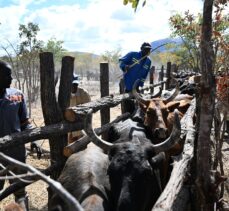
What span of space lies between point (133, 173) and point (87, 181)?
0.58 meters

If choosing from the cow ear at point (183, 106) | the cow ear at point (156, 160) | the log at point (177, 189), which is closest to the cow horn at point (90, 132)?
the cow ear at point (156, 160)

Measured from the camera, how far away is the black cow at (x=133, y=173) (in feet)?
12.3

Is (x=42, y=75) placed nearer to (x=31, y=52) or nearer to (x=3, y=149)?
(x=3, y=149)

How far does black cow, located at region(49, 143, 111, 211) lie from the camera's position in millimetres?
3900

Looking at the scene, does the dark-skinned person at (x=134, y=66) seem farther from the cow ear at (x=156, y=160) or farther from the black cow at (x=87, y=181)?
the cow ear at (x=156, y=160)

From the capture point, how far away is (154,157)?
4.41 m

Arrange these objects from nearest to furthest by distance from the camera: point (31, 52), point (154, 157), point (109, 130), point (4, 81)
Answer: point (154, 157) → point (4, 81) → point (109, 130) → point (31, 52)

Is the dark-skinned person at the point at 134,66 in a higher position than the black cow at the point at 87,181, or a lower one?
higher

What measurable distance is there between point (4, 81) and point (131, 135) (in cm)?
180

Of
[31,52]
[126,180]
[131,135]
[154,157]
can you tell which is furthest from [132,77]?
[31,52]

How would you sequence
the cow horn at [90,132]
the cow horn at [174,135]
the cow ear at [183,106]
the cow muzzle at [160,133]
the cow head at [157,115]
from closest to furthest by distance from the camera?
the cow horn at [90,132], the cow horn at [174,135], the cow muzzle at [160,133], the cow head at [157,115], the cow ear at [183,106]

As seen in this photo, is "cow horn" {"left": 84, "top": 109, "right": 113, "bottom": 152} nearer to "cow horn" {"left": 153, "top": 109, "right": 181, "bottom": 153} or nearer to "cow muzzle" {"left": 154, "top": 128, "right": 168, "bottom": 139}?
"cow horn" {"left": 153, "top": 109, "right": 181, "bottom": 153}

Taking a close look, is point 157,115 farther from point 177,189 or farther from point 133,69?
point 133,69

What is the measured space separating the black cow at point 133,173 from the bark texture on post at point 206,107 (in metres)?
0.62
